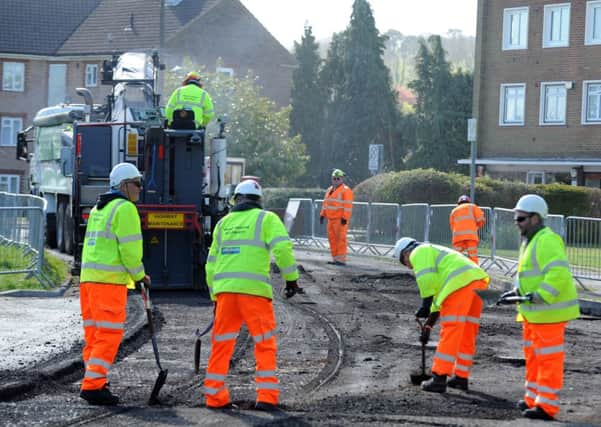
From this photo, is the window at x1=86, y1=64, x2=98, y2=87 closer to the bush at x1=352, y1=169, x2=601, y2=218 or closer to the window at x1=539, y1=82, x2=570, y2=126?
the window at x1=539, y1=82, x2=570, y2=126

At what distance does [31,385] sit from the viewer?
9820 millimetres

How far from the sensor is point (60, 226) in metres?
25.2

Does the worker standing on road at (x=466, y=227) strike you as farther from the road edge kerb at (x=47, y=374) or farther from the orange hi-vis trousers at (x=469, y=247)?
the road edge kerb at (x=47, y=374)

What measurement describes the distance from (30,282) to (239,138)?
30.2 meters

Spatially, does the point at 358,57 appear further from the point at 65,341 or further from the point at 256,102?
the point at 65,341

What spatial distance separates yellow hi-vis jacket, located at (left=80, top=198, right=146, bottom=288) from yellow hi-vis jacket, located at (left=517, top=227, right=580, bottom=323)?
10.4 feet

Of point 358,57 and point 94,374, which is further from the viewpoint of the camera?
point 358,57

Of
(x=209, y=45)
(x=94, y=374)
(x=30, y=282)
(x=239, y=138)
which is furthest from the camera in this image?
(x=209, y=45)

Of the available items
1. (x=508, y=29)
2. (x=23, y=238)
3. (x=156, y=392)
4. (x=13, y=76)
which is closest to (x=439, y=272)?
(x=156, y=392)

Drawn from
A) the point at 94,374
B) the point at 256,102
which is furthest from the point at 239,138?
the point at 94,374

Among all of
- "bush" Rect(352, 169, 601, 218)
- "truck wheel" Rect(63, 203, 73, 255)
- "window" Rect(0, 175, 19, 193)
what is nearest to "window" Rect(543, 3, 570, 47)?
"bush" Rect(352, 169, 601, 218)

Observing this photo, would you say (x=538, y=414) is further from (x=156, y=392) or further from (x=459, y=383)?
(x=156, y=392)

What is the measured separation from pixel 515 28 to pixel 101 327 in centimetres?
3453

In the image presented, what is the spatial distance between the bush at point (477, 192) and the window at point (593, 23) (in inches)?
333
